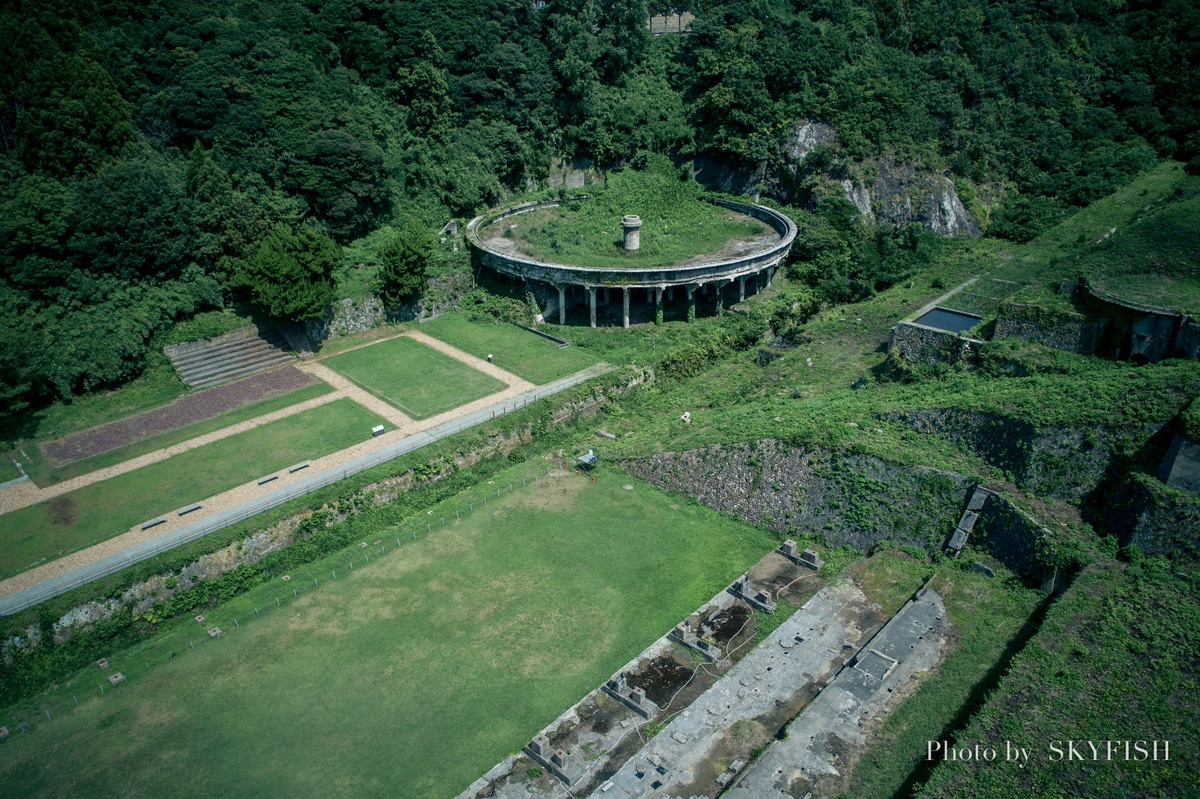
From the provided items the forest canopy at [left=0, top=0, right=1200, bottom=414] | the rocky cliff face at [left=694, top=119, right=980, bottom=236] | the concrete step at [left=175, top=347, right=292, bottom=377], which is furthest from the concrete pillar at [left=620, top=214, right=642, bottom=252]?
the concrete step at [left=175, top=347, right=292, bottom=377]

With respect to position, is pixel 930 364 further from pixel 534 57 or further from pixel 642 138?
pixel 534 57

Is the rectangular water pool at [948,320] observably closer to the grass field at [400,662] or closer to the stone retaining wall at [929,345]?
the stone retaining wall at [929,345]

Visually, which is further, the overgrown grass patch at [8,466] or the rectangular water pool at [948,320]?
the rectangular water pool at [948,320]

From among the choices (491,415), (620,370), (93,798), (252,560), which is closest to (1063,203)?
(620,370)

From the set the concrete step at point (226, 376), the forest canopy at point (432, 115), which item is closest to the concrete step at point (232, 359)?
the concrete step at point (226, 376)

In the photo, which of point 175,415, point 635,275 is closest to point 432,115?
point 635,275
